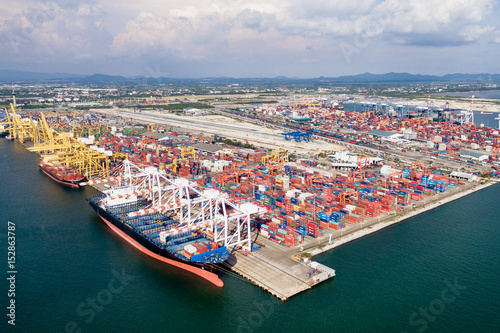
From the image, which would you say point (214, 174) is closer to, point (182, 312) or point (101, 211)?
point (101, 211)

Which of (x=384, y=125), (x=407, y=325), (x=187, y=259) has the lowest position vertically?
(x=407, y=325)

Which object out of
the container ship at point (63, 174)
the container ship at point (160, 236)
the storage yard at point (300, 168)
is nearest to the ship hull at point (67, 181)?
the container ship at point (63, 174)

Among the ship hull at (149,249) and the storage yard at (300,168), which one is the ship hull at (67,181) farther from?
the ship hull at (149,249)

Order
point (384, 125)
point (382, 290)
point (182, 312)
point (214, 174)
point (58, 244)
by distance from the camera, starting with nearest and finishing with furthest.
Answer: point (182, 312) < point (382, 290) < point (58, 244) < point (214, 174) < point (384, 125)

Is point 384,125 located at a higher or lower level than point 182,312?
higher

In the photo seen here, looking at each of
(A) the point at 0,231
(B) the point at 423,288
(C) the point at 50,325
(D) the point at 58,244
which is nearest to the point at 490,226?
(B) the point at 423,288

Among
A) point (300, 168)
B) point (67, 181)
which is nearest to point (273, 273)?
point (300, 168)

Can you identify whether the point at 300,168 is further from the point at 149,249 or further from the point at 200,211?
the point at 149,249
